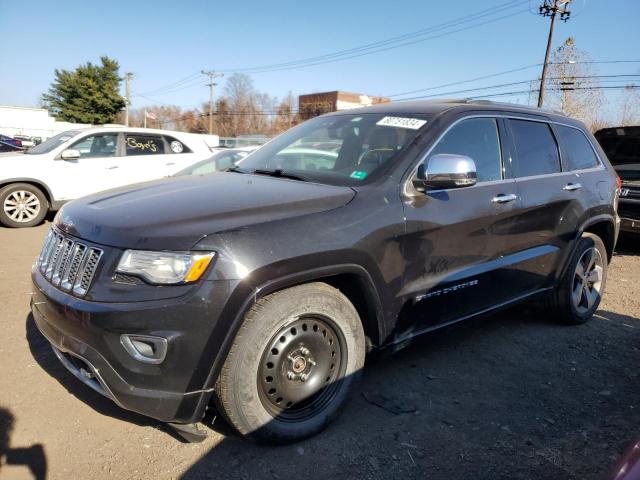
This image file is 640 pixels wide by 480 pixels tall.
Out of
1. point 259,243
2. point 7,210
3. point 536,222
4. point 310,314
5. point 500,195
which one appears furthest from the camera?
point 7,210

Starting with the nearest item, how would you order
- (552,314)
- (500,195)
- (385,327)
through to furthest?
(385,327) → (500,195) → (552,314)

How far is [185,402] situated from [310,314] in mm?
721

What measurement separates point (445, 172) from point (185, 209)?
1.46m

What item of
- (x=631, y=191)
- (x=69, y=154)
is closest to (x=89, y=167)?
(x=69, y=154)

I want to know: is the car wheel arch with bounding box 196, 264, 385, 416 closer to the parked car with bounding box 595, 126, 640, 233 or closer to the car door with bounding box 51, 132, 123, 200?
the parked car with bounding box 595, 126, 640, 233

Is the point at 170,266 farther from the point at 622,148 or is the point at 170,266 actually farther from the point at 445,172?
the point at 622,148

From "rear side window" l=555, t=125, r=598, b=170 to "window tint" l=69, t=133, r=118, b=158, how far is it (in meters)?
7.74

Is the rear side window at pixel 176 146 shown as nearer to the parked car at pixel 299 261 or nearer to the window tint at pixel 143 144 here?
the window tint at pixel 143 144

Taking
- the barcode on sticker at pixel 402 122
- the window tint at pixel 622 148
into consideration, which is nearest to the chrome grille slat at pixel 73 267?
the barcode on sticker at pixel 402 122

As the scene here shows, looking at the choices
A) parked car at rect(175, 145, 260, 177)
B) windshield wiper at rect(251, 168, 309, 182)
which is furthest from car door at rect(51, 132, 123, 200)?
windshield wiper at rect(251, 168, 309, 182)

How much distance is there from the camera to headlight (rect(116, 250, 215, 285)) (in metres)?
2.11

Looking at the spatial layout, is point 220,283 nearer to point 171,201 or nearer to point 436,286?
point 171,201

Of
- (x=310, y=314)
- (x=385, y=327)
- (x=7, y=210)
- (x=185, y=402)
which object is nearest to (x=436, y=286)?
(x=385, y=327)

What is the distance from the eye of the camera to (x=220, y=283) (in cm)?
212
